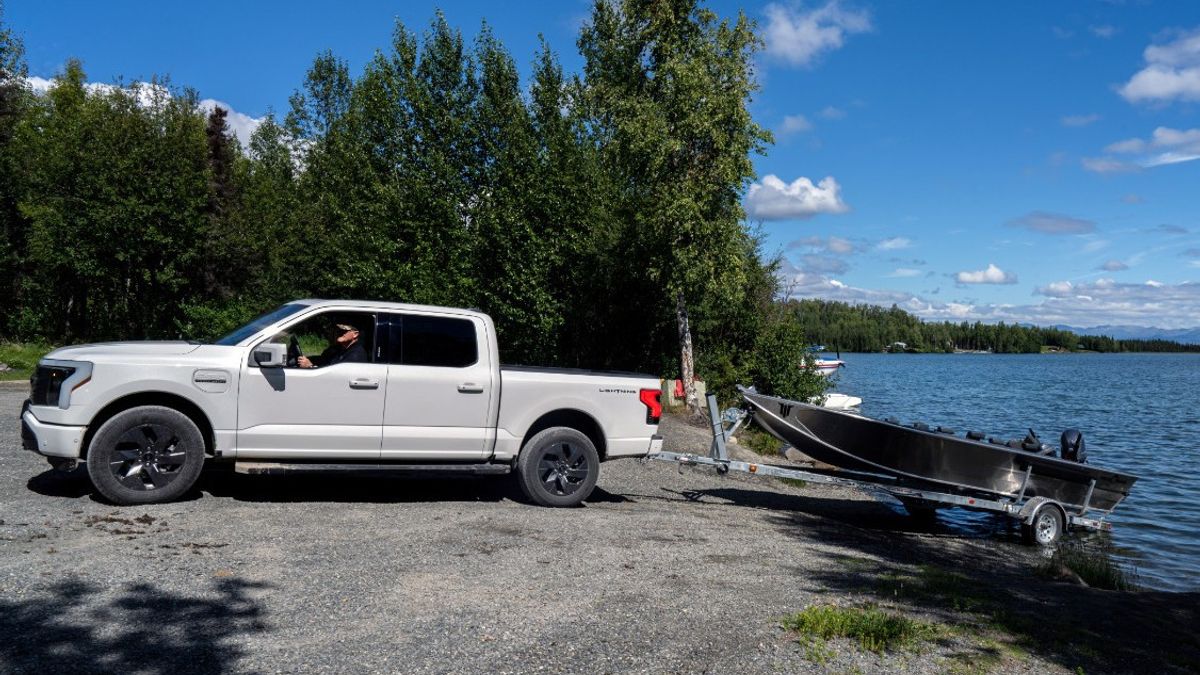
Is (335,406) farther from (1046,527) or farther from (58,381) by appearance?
(1046,527)

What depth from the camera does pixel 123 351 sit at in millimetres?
7508

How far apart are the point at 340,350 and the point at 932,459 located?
26.9 ft

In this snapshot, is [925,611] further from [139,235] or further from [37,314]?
[37,314]

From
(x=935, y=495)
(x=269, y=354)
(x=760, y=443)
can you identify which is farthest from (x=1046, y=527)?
(x=269, y=354)

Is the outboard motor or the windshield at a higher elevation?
the windshield

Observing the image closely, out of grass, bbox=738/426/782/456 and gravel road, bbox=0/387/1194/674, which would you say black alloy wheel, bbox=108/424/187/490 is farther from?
grass, bbox=738/426/782/456

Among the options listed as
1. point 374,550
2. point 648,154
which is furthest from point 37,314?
point 374,550

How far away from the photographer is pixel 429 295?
2377cm

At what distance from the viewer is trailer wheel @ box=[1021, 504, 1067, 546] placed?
11.8m

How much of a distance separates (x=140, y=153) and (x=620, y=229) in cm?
1687

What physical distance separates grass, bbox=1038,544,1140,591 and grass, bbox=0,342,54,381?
21.8m

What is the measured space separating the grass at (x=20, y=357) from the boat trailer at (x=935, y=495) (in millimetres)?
17775

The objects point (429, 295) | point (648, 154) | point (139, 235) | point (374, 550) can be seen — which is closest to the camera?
point (374, 550)

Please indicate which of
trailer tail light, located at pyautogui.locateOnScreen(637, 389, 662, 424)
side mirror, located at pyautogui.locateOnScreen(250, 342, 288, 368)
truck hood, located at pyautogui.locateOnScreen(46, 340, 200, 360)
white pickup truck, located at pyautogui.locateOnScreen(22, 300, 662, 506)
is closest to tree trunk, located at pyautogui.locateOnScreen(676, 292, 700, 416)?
trailer tail light, located at pyautogui.locateOnScreen(637, 389, 662, 424)
